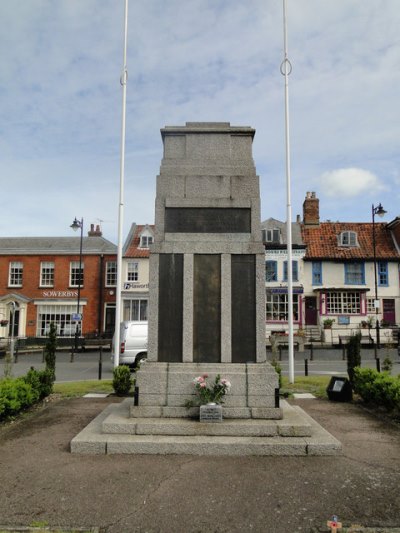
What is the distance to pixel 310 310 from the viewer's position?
1490 inches

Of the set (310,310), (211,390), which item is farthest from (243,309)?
(310,310)

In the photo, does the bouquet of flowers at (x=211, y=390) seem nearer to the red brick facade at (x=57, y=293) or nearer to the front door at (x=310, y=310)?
the front door at (x=310, y=310)

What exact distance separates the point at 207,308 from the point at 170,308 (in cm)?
77

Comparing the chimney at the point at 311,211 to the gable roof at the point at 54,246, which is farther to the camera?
the gable roof at the point at 54,246

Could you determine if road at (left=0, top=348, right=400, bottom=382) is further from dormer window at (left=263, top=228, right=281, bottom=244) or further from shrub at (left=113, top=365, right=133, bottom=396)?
dormer window at (left=263, top=228, right=281, bottom=244)

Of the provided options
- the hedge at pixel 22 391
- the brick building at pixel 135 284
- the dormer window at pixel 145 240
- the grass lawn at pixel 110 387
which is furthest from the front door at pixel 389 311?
the hedge at pixel 22 391

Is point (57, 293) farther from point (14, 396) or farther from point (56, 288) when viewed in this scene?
point (14, 396)

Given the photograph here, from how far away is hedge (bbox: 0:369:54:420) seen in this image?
361 inches

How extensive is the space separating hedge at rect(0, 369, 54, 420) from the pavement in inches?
54.8

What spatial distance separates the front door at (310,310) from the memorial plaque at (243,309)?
30.3 metres

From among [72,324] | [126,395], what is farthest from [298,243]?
[126,395]

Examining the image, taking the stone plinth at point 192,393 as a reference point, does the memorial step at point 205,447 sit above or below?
below

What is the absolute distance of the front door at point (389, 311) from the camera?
37.2 metres

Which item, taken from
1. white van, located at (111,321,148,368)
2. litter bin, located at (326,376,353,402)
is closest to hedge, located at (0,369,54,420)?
white van, located at (111,321,148,368)
